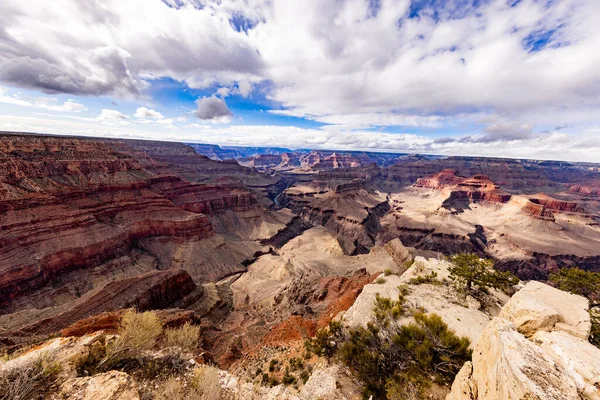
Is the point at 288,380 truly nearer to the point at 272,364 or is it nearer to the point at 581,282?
the point at 272,364

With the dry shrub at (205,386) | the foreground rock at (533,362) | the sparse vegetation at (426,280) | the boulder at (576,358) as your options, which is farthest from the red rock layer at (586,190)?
the dry shrub at (205,386)

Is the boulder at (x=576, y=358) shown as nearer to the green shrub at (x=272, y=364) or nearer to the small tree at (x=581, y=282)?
the small tree at (x=581, y=282)

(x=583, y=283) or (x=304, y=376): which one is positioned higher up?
(x=583, y=283)

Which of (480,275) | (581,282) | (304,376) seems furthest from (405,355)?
(581,282)

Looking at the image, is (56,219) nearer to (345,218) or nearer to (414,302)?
(414,302)

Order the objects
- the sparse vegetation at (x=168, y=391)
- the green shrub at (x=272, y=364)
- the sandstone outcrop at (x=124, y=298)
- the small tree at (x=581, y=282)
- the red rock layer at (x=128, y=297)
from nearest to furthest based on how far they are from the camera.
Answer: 1. the sparse vegetation at (x=168, y=391)
2. the small tree at (x=581, y=282)
3. the green shrub at (x=272, y=364)
4. the sandstone outcrop at (x=124, y=298)
5. the red rock layer at (x=128, y=297)

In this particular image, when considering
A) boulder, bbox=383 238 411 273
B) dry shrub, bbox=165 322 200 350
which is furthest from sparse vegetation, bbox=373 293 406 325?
boulder, bbox=383 238 411 273

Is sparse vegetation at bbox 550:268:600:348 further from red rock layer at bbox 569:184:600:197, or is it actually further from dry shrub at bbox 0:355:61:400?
red rock layer at bbox 569:184:600:197
